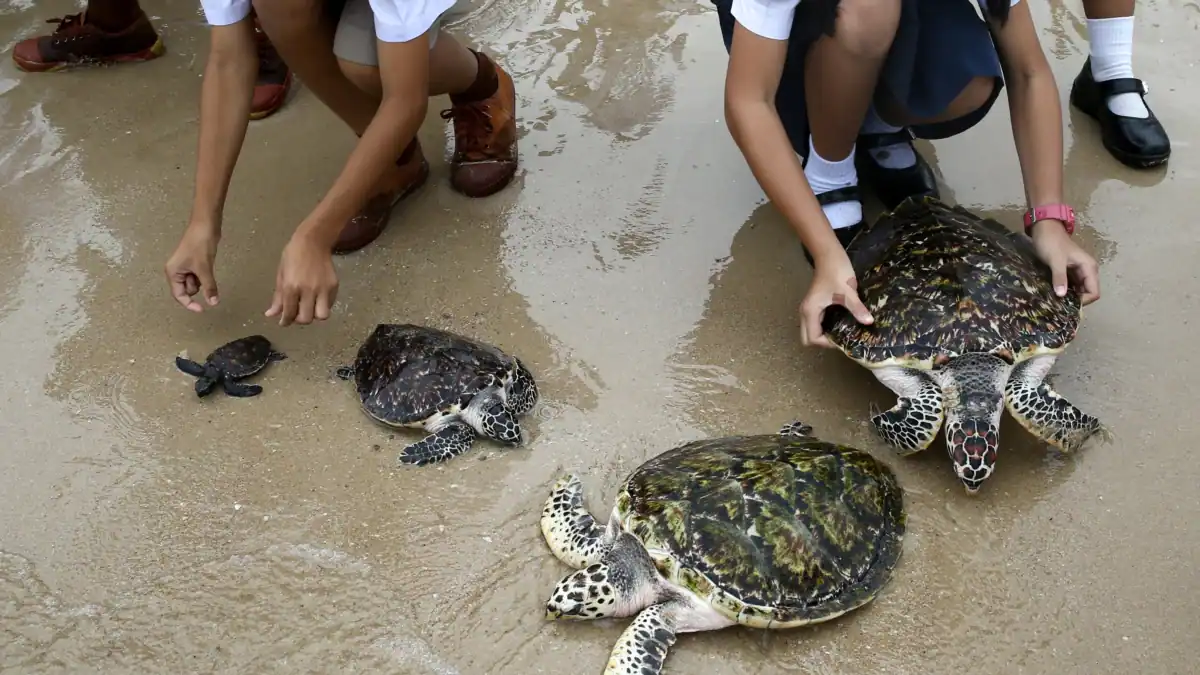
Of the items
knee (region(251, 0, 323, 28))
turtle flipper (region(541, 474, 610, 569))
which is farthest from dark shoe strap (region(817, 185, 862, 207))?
knee (region(251, 0, 323, 28))

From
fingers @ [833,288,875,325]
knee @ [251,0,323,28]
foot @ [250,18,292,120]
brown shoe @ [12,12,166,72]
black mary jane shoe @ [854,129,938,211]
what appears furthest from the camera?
brown shoe @ [12,12,166,72]

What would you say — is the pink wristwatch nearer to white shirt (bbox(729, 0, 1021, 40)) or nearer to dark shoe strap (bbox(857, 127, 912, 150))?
dark shoe strap (bbox(857, 127, 912, 150))

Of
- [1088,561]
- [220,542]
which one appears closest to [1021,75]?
[1088,561]

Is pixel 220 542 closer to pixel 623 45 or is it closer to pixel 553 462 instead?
pixel 553 462

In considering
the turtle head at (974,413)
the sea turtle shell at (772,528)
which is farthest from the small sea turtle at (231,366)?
the turtle head at (974,413)

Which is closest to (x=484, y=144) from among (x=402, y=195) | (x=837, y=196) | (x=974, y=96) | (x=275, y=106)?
(x=402, y=195)

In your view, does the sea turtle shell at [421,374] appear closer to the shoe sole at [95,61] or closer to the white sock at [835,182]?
the white sock at [835,182]

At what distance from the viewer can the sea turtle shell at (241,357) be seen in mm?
2418

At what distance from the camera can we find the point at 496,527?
208 cm

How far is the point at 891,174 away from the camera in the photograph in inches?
112

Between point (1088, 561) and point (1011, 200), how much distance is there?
1.42 m

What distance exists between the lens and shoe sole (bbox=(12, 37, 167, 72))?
373 centimetres

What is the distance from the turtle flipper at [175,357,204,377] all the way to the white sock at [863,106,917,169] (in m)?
2.17

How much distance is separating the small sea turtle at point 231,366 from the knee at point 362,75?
862 millimetres
